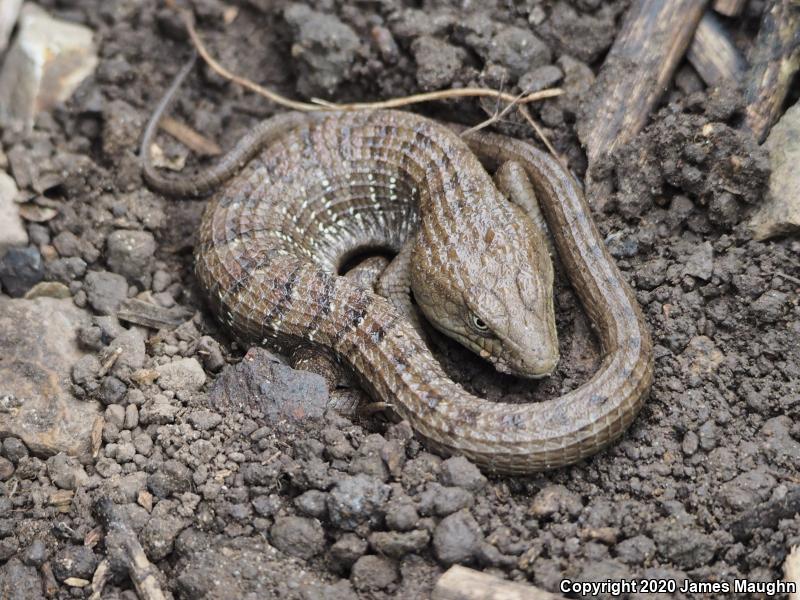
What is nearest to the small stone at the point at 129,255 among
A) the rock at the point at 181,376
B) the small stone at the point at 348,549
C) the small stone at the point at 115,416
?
the rock at the point at 181,376

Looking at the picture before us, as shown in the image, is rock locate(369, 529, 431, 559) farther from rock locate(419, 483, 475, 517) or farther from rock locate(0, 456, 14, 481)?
rock locate(0, 456, 14, 481)

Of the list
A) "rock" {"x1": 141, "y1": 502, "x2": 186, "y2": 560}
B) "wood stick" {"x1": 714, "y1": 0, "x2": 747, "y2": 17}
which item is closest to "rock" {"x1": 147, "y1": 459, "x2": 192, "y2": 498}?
"rock" {"x1": 141, "y1": 502, "x2": 186, "y2": 560}

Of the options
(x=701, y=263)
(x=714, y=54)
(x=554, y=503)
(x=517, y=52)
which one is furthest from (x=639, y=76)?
(x=554, y=503)

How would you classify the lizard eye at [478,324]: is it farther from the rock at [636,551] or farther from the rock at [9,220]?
the rock at [9,220]

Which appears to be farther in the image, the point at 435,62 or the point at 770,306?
the point at 435,62

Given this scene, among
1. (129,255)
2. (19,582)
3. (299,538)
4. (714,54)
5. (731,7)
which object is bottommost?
(19,582)

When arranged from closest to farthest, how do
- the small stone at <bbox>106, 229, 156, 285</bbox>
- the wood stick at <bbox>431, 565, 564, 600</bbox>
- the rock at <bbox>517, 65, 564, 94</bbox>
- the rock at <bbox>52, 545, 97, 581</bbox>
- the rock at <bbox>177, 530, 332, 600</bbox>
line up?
the wood stick at <bbox>431, 565, 564, 600</bbox> → the rock at <bbox>177, 530, 332, 600</bbox> → the rock at <bbox>52, 545, 97, 581</bbox> → the small stone at <bbox>106, 229, 156, 285</bbox> → the rock at <bbox>517, 65, 564, 94</bbox>

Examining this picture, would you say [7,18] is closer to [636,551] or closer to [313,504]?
[313,504]

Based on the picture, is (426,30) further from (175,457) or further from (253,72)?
(175,457)

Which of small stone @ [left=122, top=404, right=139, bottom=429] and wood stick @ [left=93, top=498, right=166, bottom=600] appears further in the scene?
small stone @ [left=122, top=404, right=139, bottom=429]
